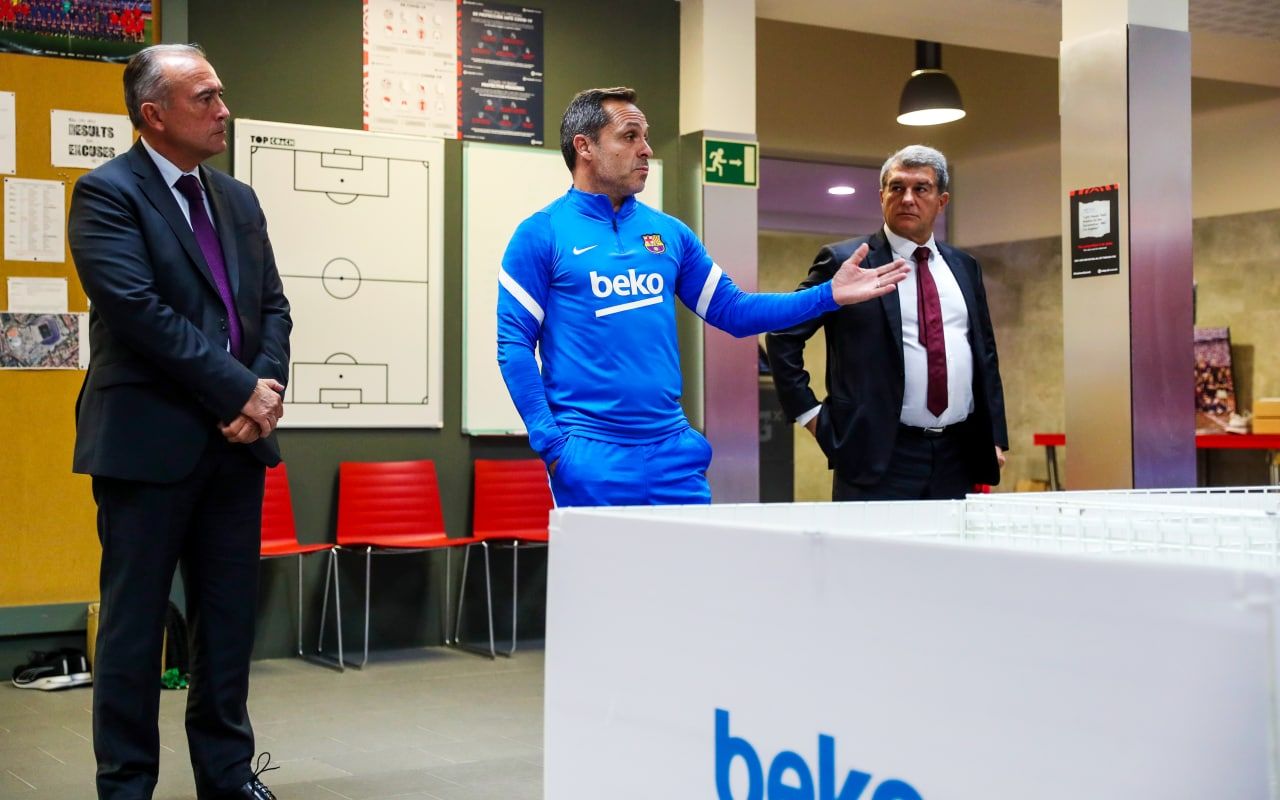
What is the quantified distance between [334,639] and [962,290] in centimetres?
359

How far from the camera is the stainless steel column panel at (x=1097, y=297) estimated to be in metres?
5.25

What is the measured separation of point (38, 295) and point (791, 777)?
4837 mm

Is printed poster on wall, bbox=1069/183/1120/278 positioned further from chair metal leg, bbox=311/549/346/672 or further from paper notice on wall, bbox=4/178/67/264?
paper notice on wall, bbox=4/178/67/264

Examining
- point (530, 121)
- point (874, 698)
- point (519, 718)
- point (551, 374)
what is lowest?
point (519, 718)

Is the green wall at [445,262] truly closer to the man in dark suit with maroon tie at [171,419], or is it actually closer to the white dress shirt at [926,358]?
the man in dark suit with maroon tie at [171,419]

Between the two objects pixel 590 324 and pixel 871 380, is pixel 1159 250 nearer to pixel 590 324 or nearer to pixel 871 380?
pixel 871 380

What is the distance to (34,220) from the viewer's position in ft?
17.4

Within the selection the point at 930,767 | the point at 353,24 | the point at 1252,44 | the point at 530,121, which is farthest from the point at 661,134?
the point at 930,767

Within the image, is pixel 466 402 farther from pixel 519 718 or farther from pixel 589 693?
pixel 589 693

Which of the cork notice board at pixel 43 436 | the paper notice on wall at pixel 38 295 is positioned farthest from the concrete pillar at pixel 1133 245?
the paper notice on wall at pixel 38 295

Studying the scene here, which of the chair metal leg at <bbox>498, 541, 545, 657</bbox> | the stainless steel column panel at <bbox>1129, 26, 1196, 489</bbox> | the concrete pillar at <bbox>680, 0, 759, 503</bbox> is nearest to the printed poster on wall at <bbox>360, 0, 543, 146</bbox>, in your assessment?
the concrete pillar at <bbox>680, 0, 759, 503</bbox>

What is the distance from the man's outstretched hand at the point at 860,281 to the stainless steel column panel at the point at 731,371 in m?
3.75

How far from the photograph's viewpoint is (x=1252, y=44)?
8141 mm

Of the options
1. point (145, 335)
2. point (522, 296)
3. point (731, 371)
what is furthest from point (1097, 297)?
point (145, 335)
